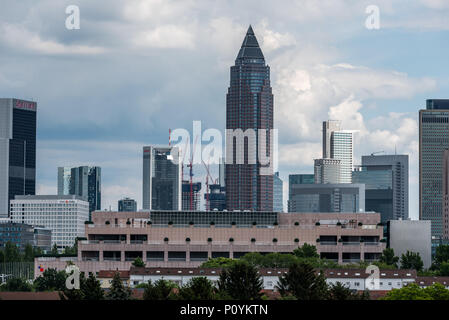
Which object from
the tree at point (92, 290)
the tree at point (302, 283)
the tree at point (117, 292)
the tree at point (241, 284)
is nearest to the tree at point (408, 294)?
the tree at point (302, 283)

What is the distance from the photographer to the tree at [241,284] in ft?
435

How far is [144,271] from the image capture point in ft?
606

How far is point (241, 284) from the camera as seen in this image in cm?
13562

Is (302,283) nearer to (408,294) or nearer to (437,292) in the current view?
(408,294)

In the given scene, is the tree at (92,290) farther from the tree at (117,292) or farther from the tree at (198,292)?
the tree at (198,292)

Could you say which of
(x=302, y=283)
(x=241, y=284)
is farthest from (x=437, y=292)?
(x=241, y=284)

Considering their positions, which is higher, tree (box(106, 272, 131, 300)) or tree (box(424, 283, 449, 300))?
tree (box(424, 283, 449, 300))

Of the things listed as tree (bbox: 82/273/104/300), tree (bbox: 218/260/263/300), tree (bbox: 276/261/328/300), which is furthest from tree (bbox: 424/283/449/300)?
tree (bbox: 82/273/104/300)

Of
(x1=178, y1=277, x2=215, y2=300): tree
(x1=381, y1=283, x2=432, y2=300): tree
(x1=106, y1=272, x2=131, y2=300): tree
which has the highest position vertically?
(x1=178, y1=277, x2=215, y2=300): tree

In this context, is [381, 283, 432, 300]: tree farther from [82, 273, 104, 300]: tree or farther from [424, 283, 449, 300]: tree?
[82, 273, 104, 300]: tree

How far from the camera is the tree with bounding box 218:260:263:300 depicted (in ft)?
435

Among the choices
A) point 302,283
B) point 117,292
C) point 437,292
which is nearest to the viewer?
point 437,292
